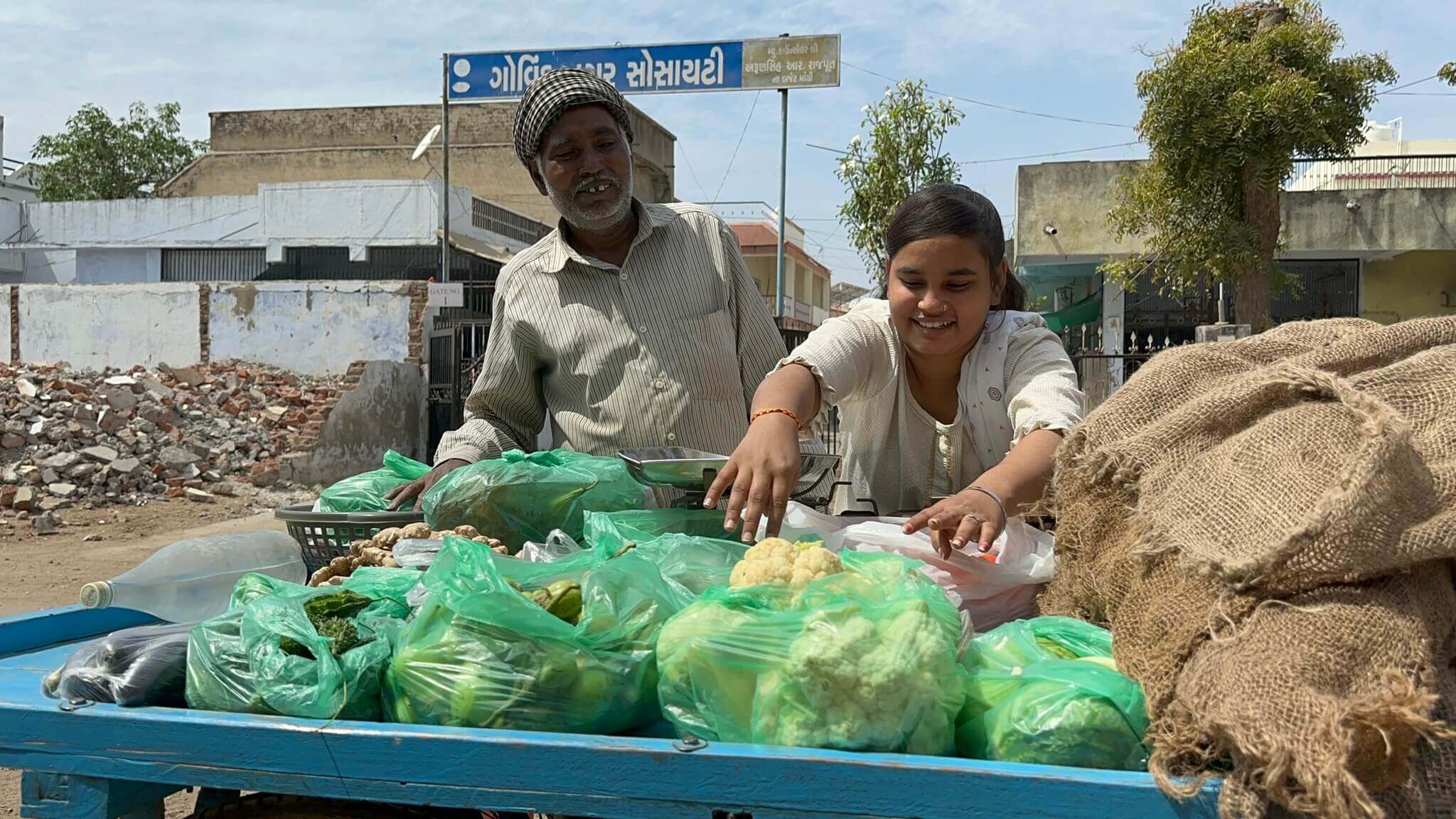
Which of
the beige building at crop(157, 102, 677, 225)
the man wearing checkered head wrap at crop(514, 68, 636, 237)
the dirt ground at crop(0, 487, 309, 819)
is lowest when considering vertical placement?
the dirt ground at crop(0, 487, 309, 819)

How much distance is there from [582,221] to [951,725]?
1.81m

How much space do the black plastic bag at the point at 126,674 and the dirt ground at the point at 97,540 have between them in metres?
5.45

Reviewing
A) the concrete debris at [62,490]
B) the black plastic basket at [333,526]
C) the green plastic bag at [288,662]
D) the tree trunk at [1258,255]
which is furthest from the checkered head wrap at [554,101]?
the tree trunk at [1258,255]

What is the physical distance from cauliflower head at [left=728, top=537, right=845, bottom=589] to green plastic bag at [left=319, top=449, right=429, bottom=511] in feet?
3.54

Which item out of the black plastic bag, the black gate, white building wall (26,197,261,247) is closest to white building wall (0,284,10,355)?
white building wall (26,197,261,247)

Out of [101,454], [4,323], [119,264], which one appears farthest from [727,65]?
[119,264]

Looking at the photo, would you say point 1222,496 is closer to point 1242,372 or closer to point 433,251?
point 1242,372

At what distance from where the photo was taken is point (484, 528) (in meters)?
2.03

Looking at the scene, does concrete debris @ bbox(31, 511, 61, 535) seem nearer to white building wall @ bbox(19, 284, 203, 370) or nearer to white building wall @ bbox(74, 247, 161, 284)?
white building wall @ bbox(19, 284, 203, 370)

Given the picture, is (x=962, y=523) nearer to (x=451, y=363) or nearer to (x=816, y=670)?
(x=816, y=670)

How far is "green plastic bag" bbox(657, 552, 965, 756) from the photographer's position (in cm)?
121

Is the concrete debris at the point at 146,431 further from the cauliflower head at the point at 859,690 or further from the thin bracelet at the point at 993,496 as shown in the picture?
the cauliflower head at the point at 859,690

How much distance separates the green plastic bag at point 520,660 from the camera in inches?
51.6

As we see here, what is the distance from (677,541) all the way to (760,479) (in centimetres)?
18
